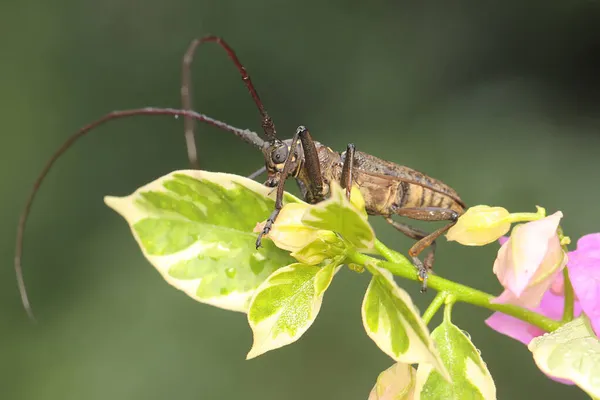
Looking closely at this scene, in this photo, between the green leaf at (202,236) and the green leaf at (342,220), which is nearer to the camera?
the green leaf at (342,220)

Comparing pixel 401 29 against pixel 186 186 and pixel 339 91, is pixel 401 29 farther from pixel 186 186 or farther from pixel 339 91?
pixel 186 186

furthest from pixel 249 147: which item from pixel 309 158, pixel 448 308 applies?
pixel 448 308

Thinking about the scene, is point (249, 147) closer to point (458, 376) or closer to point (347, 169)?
point (347, 169)

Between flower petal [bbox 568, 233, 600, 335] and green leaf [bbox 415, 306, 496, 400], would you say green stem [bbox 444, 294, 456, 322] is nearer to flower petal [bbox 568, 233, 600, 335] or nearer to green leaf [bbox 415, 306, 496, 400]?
green leaf [bbox 415, 306, 496, 400]

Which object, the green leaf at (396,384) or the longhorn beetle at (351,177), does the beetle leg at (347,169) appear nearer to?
the longhorn beetle at (351,177)

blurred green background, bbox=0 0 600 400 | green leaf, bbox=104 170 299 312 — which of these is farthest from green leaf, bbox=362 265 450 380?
blurred green background, bbox=0 0 600 400

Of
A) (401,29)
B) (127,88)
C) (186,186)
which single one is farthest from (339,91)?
(186,186)

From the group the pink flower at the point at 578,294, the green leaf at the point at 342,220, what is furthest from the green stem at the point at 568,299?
the green leaf at the point at 342,220
